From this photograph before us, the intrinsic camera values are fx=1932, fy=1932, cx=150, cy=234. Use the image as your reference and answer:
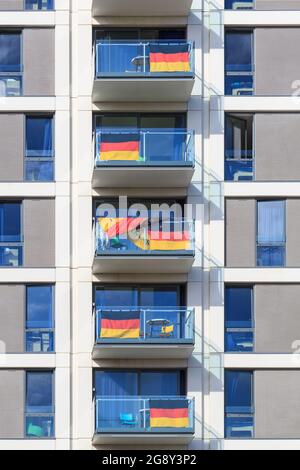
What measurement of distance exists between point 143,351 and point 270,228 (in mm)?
4337

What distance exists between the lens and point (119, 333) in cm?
4553

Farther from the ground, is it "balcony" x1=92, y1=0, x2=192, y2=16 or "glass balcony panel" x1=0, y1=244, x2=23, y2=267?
"balcony" x1=92, y1=0, x2=192, y2=16

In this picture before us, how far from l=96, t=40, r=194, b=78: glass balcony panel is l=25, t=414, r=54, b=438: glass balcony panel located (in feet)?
27.0

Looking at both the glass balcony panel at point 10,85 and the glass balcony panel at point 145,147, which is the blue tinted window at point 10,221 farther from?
the glass balcony panel at point 10,85

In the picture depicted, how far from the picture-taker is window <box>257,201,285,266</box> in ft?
153

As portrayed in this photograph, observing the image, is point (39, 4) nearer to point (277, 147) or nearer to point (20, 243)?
point (20, 243)

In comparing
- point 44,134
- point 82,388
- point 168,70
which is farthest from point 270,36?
point 82,388

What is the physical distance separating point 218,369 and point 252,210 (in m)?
3.94

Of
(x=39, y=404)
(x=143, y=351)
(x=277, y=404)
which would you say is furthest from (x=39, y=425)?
(x=277, y=404)

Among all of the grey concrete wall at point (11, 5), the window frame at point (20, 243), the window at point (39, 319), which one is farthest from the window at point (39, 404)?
the grey concrete wall at point (11, 5)

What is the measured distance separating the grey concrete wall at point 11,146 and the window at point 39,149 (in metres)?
0.19

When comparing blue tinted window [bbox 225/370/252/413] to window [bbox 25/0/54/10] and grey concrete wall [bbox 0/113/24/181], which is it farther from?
window [bbox 25/0/54/10]

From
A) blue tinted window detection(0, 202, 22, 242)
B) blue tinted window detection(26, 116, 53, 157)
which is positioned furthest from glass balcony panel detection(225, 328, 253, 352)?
blue tinted window detection(26, 116, 53, 157)

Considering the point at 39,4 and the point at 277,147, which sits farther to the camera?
the point at 39,4
